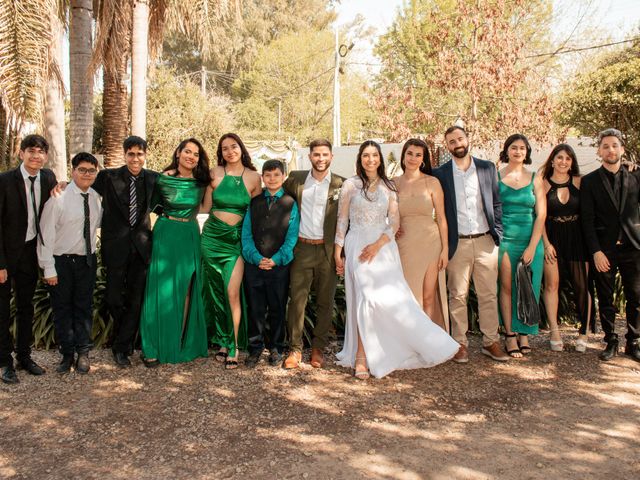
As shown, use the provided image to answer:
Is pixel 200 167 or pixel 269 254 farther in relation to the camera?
pixel 200 167

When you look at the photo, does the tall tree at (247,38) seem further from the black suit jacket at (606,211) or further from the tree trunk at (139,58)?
the black suit jacket at (606,211)

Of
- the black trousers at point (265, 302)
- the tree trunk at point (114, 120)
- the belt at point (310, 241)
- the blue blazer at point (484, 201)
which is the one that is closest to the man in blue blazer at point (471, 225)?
the blue blazer at point (484, 201)

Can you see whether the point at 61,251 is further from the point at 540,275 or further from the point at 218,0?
the point at 218,0

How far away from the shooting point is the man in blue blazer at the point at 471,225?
218 inches

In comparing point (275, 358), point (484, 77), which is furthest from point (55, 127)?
point (484, 77)

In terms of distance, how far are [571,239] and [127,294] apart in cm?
451

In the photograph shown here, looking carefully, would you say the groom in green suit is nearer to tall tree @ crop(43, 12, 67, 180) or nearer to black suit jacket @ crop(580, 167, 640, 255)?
black suit jacket @ crop(580, 167, 640, 255)

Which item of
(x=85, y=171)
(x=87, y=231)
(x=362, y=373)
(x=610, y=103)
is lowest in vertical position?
(x=362, y=373)

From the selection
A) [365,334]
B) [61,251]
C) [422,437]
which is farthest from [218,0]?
[422,437]

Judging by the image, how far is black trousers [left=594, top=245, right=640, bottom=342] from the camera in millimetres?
5637

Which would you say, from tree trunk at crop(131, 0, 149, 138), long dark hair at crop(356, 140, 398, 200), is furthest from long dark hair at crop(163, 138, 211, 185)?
tree trunk at crop(131, 0, 149, 138)

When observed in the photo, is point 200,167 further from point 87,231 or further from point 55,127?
point 55,127

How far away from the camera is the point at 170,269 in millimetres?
5465

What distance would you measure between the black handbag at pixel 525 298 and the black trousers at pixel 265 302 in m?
2.30
